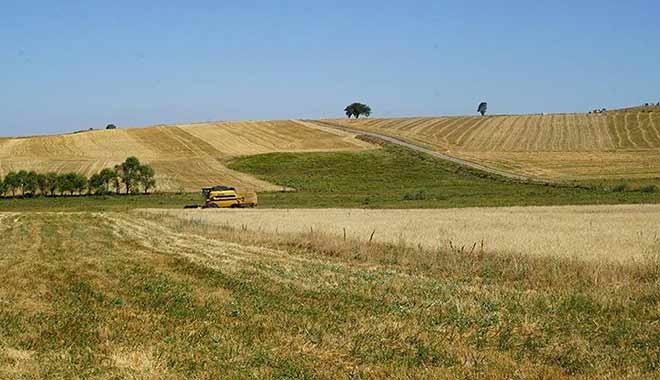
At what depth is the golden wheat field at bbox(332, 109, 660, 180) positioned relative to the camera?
259ft

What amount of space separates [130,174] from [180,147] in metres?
26.9

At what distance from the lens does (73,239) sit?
28.5 meters

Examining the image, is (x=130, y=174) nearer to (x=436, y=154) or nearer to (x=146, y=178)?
(x=146, y=178)

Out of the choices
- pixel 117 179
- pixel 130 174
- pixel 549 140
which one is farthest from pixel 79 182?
pixel 549 140

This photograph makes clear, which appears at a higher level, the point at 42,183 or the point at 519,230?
the point at 42,183

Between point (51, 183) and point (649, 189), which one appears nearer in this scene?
point (649, 189)

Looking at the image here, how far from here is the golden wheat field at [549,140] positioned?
259ft

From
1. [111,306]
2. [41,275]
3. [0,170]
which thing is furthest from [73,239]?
[0,170]

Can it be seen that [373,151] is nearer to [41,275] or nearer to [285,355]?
[41,275]

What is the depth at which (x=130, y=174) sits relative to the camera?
243 ft

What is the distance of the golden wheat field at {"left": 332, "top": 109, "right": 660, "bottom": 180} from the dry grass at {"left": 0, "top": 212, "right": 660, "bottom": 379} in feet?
192

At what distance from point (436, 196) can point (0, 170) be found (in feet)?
151

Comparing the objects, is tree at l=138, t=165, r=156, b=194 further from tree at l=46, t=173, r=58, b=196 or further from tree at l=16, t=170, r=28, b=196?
tree at l=16, t=170, r=28, b=196

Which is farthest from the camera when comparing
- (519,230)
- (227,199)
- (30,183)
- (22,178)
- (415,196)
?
(30,183)
